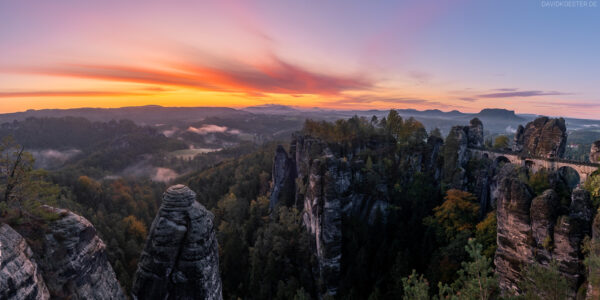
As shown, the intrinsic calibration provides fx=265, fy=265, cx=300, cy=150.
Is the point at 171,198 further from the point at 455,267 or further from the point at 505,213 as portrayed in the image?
the point at 455,267

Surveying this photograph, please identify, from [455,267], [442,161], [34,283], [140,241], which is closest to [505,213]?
[455,267]

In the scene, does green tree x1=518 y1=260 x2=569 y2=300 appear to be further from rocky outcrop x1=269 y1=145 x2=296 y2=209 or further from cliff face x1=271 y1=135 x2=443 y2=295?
rocky outcrop x1=269 y1=145 x2=296 y2=209

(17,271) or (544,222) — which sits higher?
(17,271)

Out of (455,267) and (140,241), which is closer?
(455,267)

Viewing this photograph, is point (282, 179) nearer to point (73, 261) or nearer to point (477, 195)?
point (477, 195)

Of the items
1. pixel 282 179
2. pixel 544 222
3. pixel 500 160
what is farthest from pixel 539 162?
pixel 282 179

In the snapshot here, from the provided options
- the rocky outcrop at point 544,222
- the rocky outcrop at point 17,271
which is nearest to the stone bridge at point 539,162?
the rocky outcrop at point 544,222
